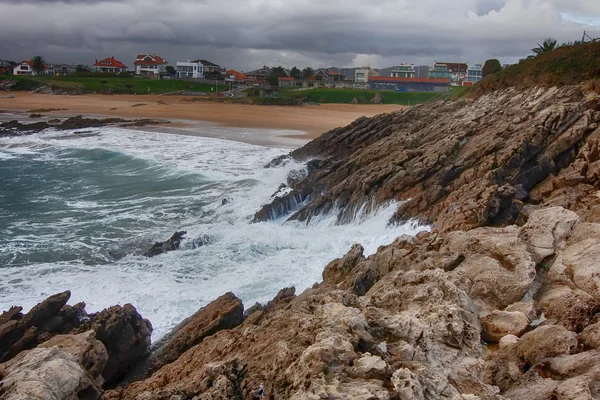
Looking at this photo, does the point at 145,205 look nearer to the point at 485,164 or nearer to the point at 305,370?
the point at 485,164

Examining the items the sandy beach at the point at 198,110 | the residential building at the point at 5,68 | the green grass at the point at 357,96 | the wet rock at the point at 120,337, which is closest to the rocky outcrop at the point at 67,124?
the sandy beach at the point at 198,110

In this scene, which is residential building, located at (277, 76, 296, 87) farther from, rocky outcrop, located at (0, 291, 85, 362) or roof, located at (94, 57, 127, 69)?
rocky outcrop, located at (0, 291, 85, 362)

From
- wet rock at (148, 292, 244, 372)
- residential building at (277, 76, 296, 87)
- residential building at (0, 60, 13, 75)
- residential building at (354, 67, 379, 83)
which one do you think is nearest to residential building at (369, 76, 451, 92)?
residential building at (277, 76, 296, 87)

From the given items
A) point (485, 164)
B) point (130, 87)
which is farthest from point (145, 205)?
point (130, 87)

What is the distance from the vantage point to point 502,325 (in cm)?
776

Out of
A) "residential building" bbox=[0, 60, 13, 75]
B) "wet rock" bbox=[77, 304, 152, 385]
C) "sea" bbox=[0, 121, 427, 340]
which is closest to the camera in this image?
"wet rock" bbox=[77, 304, 152, 385]

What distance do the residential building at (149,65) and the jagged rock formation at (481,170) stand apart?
109881 millimetres

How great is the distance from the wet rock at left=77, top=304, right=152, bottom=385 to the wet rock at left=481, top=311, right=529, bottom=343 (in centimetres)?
721

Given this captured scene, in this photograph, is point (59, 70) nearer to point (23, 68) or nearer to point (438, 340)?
point (23, 68)

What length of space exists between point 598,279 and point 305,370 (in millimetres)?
5660

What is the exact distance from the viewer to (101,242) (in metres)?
19.2

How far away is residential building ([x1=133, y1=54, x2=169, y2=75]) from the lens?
125 metres

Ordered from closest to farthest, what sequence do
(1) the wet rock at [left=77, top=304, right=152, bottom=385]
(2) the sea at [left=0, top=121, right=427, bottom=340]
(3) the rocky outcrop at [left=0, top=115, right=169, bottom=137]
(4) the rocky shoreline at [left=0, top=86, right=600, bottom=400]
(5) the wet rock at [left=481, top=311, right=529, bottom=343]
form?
(4) the rocky shoreline at [left=0, top=86, right=600, bottom=400] < (5) the wet rock at [left=481, top=311, right=529, bottom=343] < (1) the wet rock at [left=77, top=304, right=152, bottom=385] < (2) the sea at [left=0, top=121, right=427, bottom=340] < (3) the rocky outcrop at [left=0, top=115, right=169, bottom=137]

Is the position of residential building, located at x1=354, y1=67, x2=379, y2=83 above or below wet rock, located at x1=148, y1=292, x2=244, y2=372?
above
